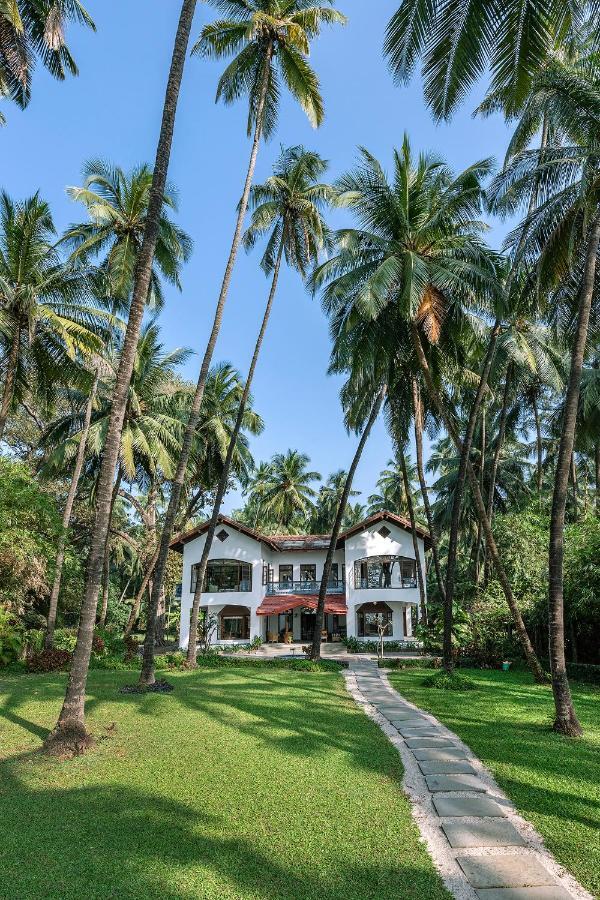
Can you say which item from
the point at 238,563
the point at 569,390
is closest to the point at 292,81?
the point at 569,390

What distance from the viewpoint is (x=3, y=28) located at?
11.2m

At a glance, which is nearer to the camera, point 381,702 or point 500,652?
point 381,702

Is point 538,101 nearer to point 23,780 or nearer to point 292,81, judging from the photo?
point 292,81

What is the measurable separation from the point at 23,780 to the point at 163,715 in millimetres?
3384

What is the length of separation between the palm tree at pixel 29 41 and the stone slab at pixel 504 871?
48.2ft

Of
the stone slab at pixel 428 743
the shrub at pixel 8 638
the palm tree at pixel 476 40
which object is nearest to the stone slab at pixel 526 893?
the stone slab at pixel 428 743

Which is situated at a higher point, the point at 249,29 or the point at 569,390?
the point at 249,29

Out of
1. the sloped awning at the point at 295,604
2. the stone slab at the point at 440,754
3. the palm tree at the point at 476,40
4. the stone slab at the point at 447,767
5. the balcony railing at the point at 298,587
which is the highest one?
the palm tree at the point at 476,40

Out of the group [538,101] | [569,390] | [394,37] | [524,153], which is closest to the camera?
[394,37]

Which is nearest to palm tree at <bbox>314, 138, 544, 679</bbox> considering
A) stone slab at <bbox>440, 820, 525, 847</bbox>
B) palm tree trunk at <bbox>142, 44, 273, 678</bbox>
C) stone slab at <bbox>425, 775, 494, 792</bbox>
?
palm tree trunk at <bbox>142, 44, 273, 678</bbox>

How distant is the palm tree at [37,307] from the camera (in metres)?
13.3

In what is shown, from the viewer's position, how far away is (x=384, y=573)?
2853cm

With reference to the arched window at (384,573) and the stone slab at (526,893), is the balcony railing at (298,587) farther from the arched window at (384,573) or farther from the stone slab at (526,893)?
the stone slab at (526,893)

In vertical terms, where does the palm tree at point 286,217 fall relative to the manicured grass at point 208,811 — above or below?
above
